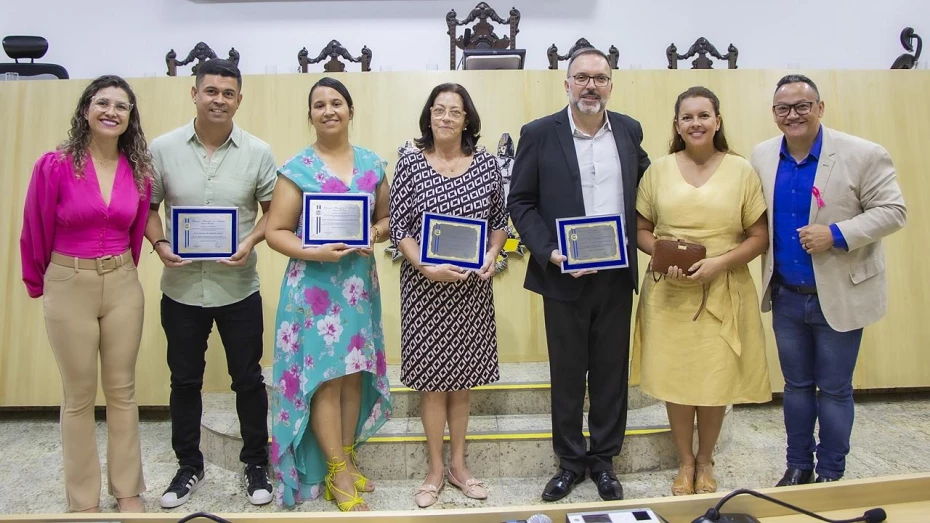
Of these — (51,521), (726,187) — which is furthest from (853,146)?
(51,521)

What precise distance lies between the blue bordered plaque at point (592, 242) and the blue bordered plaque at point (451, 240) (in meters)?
0.30

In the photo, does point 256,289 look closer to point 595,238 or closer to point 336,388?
point 336,388

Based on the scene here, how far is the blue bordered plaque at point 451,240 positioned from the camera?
2.02 meters

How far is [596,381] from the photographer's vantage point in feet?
7.40

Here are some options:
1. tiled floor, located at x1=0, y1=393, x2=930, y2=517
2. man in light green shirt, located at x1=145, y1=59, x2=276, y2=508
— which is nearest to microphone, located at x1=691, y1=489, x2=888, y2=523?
tiled floor, located at x1=0, y1=393, x2=930, y2=517

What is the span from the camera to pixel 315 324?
2.11 metres

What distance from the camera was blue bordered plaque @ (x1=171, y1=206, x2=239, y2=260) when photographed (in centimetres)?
212

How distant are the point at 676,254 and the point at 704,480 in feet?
3.07

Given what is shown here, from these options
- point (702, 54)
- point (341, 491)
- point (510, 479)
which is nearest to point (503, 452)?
point (510, 479)

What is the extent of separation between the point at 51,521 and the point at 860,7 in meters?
5.62

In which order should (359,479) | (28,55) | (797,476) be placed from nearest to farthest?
(797,476) < (359,479) < (28,55)

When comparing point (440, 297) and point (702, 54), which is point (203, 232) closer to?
point (440, 297)

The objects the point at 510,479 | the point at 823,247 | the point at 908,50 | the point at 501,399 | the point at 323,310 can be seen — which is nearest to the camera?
the point at 823,247

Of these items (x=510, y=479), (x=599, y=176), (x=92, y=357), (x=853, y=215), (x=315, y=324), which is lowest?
(x=510, y=479)
